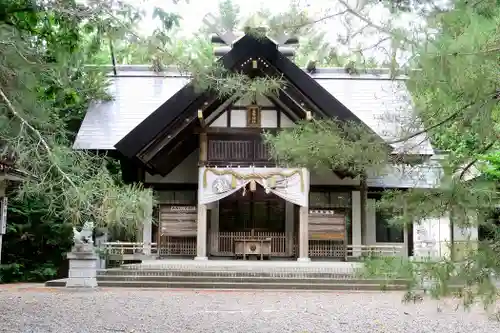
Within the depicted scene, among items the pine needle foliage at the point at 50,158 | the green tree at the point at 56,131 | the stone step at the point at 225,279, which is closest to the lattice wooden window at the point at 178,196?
the stone step at the point at 225,279

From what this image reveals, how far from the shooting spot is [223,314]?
6.96m

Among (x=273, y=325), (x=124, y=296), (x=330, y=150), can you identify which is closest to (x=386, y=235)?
(x=124, y=296)

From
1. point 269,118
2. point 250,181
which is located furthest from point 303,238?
point 269,118

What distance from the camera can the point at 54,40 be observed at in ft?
18.4

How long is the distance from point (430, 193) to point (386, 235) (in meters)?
12.3

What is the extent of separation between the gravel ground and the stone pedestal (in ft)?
1.82

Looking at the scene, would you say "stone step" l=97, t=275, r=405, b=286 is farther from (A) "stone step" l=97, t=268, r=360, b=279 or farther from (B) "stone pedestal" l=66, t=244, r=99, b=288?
(B) "stone pedestal" l=66, t=244, r=99, b=288

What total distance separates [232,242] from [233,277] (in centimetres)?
321

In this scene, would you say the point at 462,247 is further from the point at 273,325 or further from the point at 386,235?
the point at 386,235

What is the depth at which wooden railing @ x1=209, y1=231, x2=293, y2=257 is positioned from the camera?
13961 mm

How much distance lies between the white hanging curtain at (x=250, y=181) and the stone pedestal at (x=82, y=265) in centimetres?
321

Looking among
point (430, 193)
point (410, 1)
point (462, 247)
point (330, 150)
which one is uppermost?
point (410, 1)

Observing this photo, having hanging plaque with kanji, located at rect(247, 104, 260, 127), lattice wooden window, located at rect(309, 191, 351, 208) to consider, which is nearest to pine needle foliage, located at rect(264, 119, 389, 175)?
hanging plaque with kanji, located at rect(247, 104, 260, 127)

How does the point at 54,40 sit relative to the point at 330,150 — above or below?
above
